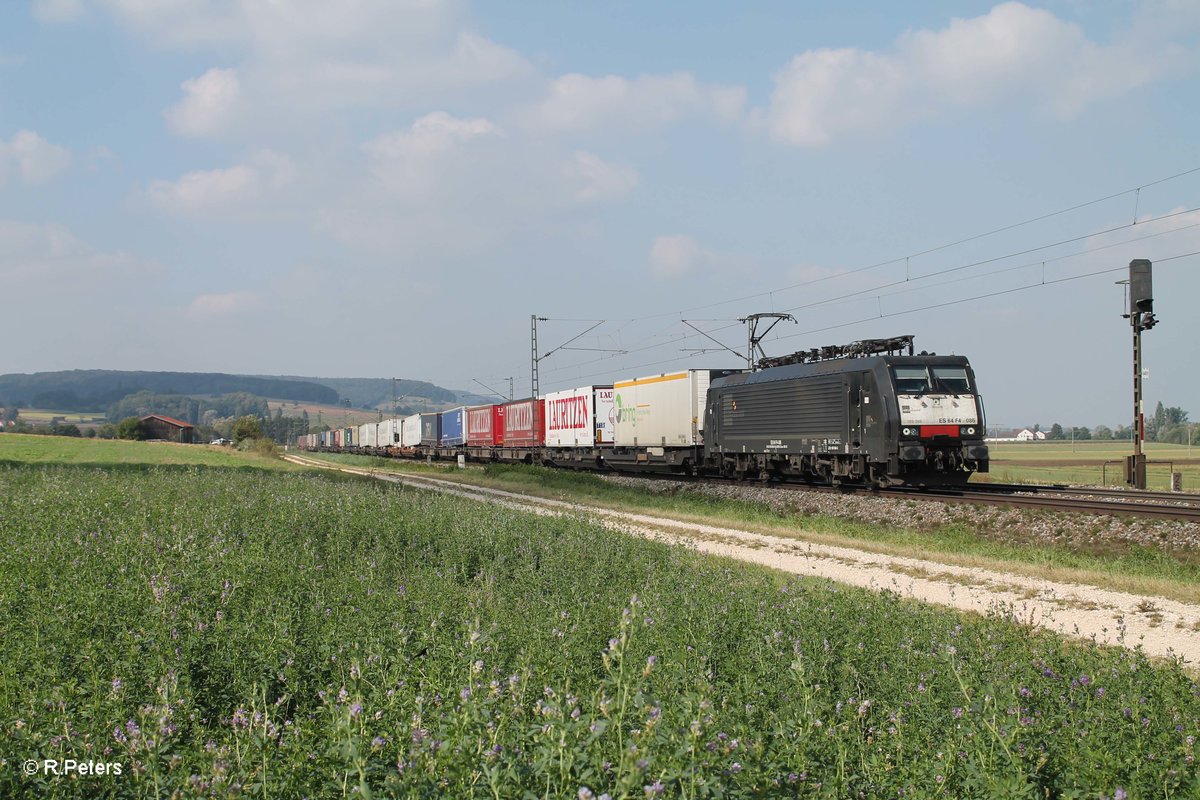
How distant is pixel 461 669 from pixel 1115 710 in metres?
4.35

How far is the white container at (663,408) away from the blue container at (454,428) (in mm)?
25427

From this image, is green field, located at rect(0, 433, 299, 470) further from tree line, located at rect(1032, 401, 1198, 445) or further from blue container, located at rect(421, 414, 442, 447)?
tree line, located at rect(1032, 401, 1198, 445)

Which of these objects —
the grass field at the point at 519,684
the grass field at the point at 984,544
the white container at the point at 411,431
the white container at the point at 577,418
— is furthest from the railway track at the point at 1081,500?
the white container at the point at 411,431

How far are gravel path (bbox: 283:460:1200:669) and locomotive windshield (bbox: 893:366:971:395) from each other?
11.5ft

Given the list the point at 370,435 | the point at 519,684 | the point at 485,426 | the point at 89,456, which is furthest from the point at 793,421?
the point at 370,435

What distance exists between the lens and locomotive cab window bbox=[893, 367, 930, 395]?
917 inches

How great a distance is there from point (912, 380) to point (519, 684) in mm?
20363

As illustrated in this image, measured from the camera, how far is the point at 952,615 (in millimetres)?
9938

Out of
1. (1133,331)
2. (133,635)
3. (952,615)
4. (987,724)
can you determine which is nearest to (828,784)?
(987,724)

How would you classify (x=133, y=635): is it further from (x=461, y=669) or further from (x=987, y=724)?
(x=987, y=724)

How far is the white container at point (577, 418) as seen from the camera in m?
42.7

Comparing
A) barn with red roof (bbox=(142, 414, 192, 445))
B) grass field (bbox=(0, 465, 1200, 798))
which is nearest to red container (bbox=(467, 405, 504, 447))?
grass field (bbox=(0, 465, 1200, 798))

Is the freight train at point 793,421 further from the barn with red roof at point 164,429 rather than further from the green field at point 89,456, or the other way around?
the barn with red roof at point 164,429

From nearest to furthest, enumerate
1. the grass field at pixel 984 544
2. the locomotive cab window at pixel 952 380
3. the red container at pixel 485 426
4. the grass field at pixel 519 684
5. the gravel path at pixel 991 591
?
1. the grass field at pixel 519 684
2. the gravel path at pixel 991 591
3. the grass field at pixel 984 544
4. the locomotive cab window at pixel 952 380
5. the red container at pixel 485 426
